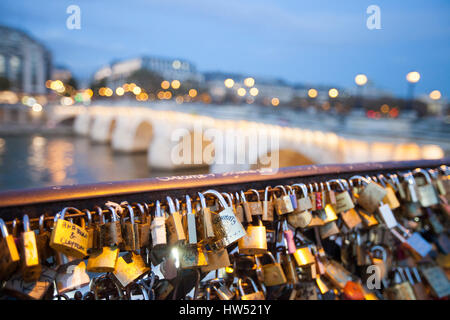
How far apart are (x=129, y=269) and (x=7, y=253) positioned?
0.47 meters

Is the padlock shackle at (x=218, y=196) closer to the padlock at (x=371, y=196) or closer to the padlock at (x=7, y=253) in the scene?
the padlock at (x=7, y=253)

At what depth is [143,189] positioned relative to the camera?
1439mm

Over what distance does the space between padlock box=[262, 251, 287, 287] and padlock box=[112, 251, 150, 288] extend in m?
0.65

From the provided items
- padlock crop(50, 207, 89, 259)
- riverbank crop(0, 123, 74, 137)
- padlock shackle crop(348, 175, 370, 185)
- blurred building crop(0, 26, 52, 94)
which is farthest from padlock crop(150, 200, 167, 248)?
blurred building crop(0, 26, 52, 94)

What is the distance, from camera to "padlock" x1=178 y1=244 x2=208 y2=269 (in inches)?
58.8

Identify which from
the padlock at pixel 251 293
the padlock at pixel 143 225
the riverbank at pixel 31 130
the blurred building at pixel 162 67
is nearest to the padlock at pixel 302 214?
the padlock at pixel 251 293

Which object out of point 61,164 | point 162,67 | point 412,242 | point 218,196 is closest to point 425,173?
point 412,242

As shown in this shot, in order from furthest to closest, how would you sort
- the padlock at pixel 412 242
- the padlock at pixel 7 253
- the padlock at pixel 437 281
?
the padlock at pixel 437 281 → the padlock at pixel 412 242 → the padlock at pixel 7 253

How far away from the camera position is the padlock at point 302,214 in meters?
1.76

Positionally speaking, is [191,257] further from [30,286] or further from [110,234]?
[30,286]

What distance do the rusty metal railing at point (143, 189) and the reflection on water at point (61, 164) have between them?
61.3 ft

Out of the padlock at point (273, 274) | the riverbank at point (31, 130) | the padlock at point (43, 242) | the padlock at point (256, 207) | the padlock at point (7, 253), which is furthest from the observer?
the riverbank at point (31, 130)

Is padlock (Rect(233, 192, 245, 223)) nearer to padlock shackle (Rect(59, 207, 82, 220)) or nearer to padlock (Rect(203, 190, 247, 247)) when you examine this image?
padlock (Rect(203, 190, 247, 247))
